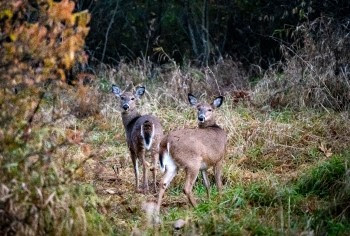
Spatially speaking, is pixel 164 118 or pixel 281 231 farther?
pixel 164 118

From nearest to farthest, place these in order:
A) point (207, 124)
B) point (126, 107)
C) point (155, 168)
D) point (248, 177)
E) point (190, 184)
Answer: point (190, 184) → point (248, 177) → point (155, 168) → point (207, 124) → point (126, 107)

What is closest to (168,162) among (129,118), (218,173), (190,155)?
(190,155)

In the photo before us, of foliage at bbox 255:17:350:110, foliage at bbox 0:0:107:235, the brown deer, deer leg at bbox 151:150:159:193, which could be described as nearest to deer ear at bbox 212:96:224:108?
the brown deer

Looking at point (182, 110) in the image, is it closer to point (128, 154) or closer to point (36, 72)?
point (128, 154)

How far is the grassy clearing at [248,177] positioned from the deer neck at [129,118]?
41cm

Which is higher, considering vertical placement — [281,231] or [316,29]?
[281,231]

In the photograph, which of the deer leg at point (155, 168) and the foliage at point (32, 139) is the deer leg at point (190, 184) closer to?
the deer leg at point (155, 168)

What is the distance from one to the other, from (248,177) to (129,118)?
219 centimetres

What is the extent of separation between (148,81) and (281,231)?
7984 millimetres

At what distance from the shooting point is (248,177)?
26.9 ft

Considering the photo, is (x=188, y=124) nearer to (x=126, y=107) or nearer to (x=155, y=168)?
(x=126, y=107)

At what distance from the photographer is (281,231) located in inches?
216

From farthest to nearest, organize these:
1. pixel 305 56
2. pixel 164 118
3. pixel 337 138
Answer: pixel 305 56 → pixel 164 118 → pixel 337 138

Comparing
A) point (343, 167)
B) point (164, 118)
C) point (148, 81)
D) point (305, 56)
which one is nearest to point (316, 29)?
point (305, 56)
